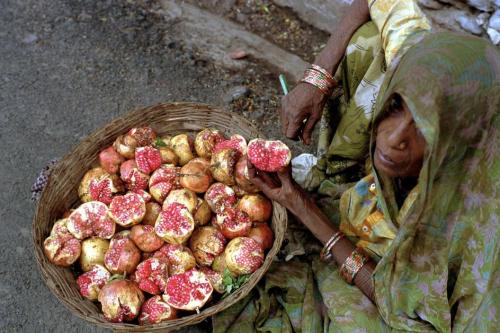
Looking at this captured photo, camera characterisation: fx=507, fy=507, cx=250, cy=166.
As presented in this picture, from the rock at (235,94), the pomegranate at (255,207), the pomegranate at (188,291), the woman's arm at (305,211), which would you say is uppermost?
the woman's arm at (305,211)

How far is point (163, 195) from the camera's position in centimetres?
263

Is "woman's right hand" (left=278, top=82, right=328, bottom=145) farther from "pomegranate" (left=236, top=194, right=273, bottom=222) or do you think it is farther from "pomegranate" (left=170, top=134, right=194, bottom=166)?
"pomegranate" (left=170, top=134, right=194, bottom=166)

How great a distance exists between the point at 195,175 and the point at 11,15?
2917mm

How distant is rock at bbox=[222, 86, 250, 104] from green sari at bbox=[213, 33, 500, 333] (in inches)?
65.2

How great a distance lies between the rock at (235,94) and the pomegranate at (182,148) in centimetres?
115

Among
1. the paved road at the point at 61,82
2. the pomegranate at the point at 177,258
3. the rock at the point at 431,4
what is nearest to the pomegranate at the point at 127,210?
the pomegranate at the point at 177,258

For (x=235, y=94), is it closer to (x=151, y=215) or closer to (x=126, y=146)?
(x=126, y=146)

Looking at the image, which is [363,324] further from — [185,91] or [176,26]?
[176,26]

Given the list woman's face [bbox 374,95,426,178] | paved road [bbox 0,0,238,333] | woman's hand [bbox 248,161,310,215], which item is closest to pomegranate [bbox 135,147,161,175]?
woman's hand [bbox 248,161,310,215]

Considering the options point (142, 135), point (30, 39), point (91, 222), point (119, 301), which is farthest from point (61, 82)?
point (119, 301)

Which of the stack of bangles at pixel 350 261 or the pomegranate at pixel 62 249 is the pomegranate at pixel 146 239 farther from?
the stack of bangles at pixel 350 261

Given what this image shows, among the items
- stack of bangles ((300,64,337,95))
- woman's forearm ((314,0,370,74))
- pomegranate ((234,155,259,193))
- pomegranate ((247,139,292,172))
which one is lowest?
pomegranate ((234,155,259,193))

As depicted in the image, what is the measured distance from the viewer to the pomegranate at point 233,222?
2467 millimetres

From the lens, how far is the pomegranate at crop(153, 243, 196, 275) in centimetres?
240
